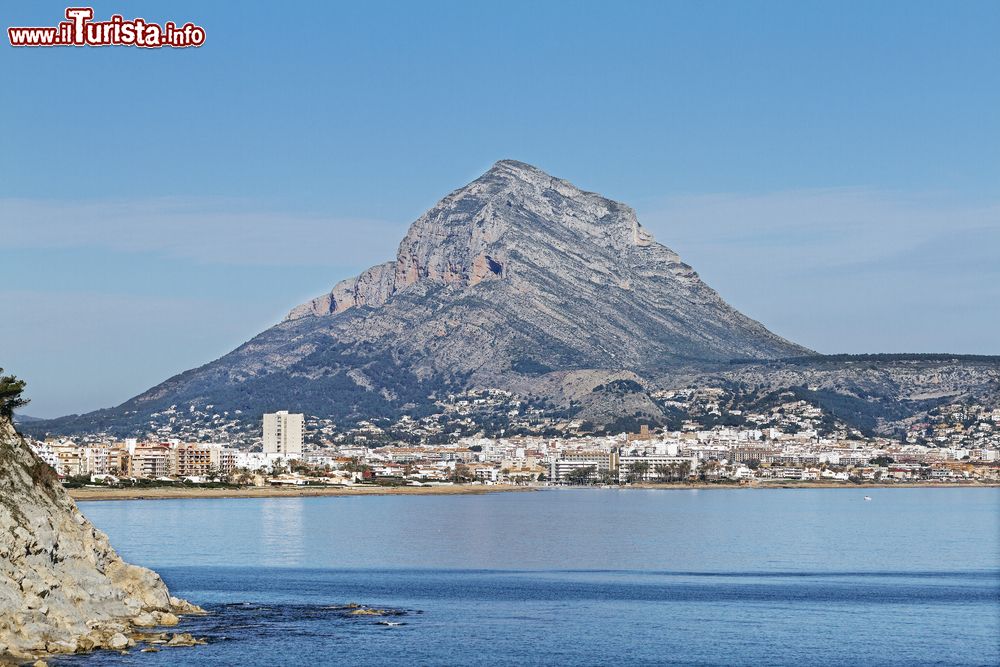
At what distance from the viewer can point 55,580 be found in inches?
2201

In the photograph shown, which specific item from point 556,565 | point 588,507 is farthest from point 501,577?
point 588,507

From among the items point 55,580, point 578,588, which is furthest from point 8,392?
point 578,588

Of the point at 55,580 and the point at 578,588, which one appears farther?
the point at 578,588

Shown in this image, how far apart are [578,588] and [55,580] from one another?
30.4 metres

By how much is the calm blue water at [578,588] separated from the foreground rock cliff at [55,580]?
2121mm

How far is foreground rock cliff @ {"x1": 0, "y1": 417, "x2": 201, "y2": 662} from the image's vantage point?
5275 cm

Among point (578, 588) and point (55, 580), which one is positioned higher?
point (55, 580)

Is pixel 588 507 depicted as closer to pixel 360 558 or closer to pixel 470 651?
pixel 360 558

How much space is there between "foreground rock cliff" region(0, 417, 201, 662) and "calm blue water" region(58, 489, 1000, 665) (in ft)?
6.96

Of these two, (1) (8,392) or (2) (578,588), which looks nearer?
(1) (8,392)

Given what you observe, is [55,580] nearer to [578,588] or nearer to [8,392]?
[8,392]

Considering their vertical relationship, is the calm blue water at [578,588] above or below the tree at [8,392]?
below

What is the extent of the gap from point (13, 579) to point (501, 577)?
118 ft

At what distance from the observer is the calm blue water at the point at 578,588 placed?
57781 mm
